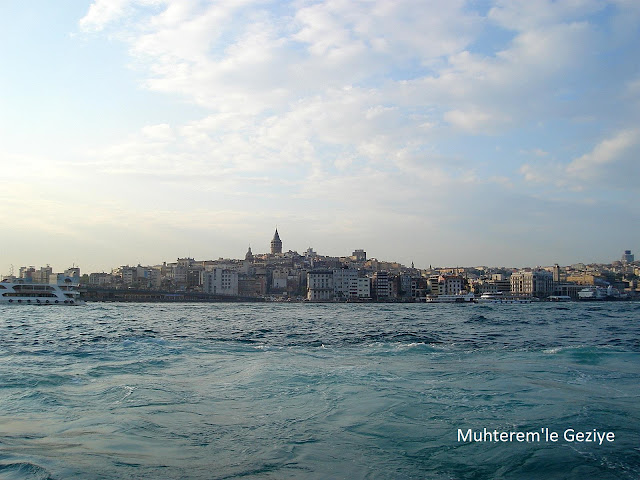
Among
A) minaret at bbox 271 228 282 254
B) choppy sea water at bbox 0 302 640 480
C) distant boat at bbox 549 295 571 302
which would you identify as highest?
minaret at bbox 271 228 282 254

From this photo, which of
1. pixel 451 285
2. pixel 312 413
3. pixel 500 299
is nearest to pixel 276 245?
pixel 451 285

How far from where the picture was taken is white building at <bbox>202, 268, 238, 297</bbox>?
346 feet

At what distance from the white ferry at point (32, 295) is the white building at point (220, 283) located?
1895 inches

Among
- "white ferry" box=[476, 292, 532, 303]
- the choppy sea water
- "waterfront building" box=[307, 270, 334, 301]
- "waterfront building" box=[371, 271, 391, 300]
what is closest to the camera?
the choppy sea water

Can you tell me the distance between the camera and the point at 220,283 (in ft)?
349

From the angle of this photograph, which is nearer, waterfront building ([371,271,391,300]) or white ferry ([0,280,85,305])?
white ferry ([0,280,85,305])

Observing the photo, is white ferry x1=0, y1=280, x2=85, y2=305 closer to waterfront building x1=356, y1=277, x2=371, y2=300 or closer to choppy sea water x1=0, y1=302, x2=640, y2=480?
choppy sea water x1=0, y1=302, x2=640, y2=480

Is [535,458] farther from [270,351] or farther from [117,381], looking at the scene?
[270,351]

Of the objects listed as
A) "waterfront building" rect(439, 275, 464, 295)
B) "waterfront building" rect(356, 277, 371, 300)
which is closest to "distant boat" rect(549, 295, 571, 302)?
"waterfront building" rect(439, 275, 464, 295)

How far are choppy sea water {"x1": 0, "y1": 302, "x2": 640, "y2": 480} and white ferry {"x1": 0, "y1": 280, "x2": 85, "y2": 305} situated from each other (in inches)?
1741

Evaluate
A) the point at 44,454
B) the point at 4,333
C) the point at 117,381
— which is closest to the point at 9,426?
the point at 44,454

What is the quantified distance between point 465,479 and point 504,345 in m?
12.9

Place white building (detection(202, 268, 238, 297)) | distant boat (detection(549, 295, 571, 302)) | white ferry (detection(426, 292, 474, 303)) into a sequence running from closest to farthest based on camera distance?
white ferry (detection(426, 292, 474, 303)) → distant boat (detection(549, 295, 571, 302)) → white building (detection(202, 268, 238, 297))

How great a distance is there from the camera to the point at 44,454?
5934 millimetres
